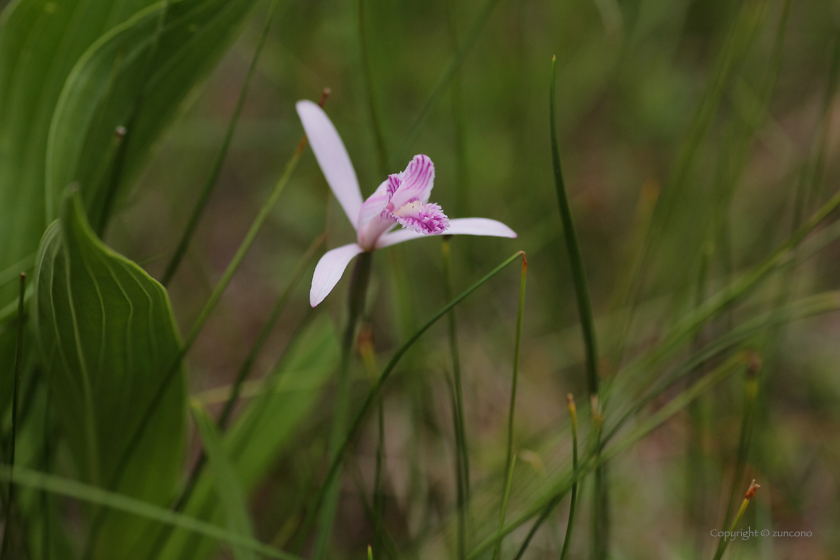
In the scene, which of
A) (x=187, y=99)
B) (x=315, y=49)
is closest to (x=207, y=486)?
(x=187, y=99)

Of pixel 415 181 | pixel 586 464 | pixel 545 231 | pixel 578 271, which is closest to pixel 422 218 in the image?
pixel 415 181

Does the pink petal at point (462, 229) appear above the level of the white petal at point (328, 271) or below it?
above

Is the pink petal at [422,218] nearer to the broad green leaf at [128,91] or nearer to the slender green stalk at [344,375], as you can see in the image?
the slender green stalk at [344,375]

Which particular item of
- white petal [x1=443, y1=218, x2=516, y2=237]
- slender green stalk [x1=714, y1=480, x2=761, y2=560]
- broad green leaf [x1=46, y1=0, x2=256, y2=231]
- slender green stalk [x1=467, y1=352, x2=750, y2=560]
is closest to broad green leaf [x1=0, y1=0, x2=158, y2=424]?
broad green leaf [x1=46, y1=0, x2=256, y2=231]

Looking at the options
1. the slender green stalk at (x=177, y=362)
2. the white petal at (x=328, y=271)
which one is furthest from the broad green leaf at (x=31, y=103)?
the white petal at (x=328, y=271)

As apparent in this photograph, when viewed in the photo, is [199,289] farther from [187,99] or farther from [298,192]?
[187,99]

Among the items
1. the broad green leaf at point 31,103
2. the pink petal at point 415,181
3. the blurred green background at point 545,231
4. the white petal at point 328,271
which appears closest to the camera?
the white petal at point 328,271

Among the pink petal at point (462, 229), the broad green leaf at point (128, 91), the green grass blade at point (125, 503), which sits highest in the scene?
the broad green leaf at point (128, 91)

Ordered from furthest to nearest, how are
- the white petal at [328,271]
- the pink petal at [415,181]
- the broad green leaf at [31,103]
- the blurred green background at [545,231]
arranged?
the blurred green background at [545,231] < the broad green leaf at [31,103] < the pink petal at [415,181] < the white petal at [328,271]

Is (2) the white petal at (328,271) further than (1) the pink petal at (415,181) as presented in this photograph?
No
